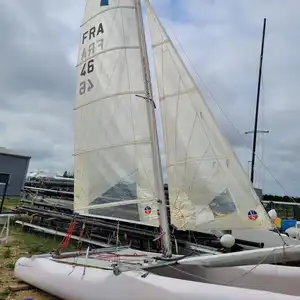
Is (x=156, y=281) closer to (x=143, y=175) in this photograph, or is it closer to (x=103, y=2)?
(x=143, y=175)

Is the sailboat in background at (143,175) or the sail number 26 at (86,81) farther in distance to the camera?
the sail number 26 at (86,81)

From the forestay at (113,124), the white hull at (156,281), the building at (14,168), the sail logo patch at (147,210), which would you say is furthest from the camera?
the building at (14,168)

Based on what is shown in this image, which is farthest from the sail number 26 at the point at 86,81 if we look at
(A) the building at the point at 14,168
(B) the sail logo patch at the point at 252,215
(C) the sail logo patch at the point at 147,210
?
(A) the building at the point at 14,168

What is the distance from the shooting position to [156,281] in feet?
16.7

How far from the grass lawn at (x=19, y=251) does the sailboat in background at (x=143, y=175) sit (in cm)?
24

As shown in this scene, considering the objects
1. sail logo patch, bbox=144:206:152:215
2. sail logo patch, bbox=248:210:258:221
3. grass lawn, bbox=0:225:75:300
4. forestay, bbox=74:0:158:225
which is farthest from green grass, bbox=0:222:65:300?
sail logo patch, bbox=248:210:258:221

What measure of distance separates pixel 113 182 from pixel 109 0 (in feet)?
11.6

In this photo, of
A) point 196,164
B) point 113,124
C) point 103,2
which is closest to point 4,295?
point 113,124

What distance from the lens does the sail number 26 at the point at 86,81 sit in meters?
7.48

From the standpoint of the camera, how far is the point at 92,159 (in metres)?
7.22

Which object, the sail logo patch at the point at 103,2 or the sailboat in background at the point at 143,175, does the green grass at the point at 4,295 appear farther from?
the sail logo patch at the point at 103,2

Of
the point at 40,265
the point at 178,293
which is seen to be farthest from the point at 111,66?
the point at 178,293

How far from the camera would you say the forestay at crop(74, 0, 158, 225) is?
6.65 m

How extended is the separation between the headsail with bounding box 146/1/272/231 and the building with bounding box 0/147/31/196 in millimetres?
26883
